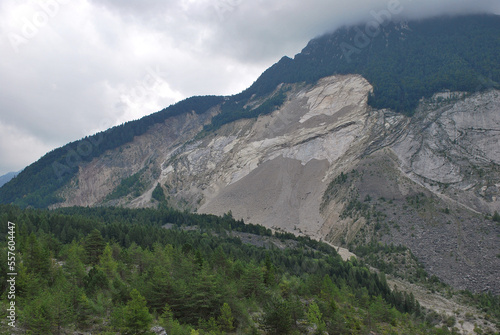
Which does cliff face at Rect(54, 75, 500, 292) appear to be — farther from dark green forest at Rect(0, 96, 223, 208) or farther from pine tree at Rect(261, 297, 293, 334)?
pine tree at Rect(261, 297, 293, 334)

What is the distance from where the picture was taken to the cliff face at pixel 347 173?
2827 inches

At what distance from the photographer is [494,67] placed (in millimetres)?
121688

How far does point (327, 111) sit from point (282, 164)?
2872 centimetres

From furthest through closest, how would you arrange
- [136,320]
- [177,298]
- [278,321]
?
1. [177,298]
2. [278,321]
3. [136,320]

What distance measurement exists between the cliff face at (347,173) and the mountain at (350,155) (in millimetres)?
392

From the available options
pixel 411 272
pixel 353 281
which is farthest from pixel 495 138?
pixel 353 281

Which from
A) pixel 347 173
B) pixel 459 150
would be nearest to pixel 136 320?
pixel 347 173

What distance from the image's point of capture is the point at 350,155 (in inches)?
4304

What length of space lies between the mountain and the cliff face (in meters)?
0.39

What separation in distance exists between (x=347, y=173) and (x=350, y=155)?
1036 centimetres

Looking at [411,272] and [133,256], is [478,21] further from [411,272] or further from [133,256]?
[133,256]
